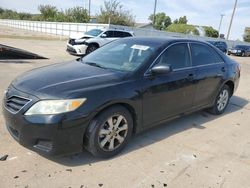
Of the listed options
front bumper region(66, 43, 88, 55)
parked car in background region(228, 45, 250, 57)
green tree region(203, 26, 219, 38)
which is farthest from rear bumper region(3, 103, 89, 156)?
green tree region(203, 26, 219, 38)

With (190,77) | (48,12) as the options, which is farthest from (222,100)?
(48,12)

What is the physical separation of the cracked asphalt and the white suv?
1071cm

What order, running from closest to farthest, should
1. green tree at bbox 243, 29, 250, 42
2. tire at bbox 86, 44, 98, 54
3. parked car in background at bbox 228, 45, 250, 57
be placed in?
tire at bbox 86, 44, 98, 54 → parked car in background at bbox 228, 45, 250, 57 → green tree at bbox 243, 29, 250, 42

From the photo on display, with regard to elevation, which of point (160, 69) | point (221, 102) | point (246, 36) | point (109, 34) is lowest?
point (246, 36)

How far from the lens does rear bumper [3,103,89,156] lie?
3045 millimetres

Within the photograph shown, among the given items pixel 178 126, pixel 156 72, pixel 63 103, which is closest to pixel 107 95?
pixel 63 103

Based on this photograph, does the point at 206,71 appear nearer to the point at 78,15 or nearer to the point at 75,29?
the point at 75,29

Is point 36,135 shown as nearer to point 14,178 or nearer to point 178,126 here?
point 14,178

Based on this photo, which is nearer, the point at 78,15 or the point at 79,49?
the point at 79,49

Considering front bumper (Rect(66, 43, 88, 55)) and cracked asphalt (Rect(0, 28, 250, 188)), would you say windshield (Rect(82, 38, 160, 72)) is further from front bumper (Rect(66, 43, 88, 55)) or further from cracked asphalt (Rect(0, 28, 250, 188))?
front bumper (Rect(66, 43, 88, 55))

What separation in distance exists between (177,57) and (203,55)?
2.87ft

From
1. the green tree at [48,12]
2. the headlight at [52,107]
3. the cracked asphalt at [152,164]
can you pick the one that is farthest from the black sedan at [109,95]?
the green tree at [48,12]

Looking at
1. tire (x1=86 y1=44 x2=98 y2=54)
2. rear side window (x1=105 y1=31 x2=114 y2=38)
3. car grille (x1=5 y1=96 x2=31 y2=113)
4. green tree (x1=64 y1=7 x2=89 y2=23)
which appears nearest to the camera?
car grille (x1=5 y1=96 x2=31 y2=113)

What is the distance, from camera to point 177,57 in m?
4.58
